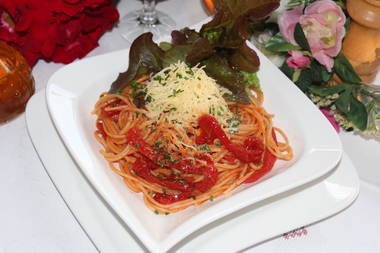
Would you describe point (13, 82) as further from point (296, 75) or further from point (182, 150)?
point (296, 75)

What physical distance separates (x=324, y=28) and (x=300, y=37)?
0.10 metres

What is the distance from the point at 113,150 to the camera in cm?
182

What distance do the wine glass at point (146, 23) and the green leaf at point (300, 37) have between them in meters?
0.78

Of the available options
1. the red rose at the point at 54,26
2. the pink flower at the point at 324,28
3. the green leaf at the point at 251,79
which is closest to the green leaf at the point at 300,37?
the pink flower at the point at 324,28

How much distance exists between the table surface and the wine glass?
0.75 meters

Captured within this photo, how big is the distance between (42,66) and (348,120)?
1.42 metres

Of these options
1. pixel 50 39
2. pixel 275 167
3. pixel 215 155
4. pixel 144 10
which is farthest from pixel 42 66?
pixel 275 167

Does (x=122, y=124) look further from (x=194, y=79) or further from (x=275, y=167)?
(x=275, y=167)

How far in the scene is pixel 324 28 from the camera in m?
2.04

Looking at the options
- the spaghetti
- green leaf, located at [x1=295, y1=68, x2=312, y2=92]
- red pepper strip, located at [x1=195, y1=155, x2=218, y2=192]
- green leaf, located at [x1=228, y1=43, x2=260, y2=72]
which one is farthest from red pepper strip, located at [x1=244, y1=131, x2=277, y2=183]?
green leaf, located at [x1=295, y1=68, x2=312, y2=92]

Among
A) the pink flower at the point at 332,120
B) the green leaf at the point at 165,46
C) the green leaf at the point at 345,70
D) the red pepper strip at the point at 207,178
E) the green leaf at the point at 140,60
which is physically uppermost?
the green leaf at the point at 140,60

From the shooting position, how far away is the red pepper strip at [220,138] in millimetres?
1804

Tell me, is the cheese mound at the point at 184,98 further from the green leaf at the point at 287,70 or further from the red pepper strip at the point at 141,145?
the green leaf at the point at 287,70

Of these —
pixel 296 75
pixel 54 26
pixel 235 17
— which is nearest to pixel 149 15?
pixel 54 26
